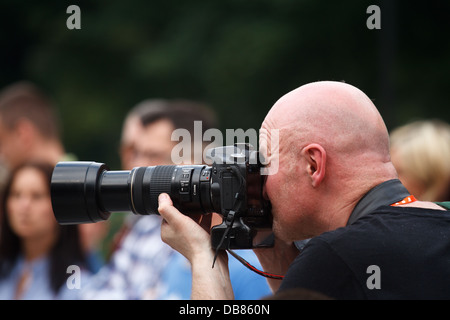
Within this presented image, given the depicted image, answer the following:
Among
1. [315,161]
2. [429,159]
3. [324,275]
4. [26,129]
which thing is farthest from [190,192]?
[26,129]

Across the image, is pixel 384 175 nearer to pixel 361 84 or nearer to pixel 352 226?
pixel 352 226

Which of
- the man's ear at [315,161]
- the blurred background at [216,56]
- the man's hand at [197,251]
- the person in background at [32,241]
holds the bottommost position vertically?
the person in background at [32,241]

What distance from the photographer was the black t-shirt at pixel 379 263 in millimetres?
1636

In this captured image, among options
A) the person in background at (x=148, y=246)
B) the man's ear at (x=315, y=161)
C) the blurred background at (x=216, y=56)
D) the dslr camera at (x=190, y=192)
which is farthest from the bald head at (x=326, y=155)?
the blurred background at (x=216, y=56)

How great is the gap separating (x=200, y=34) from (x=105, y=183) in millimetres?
9498

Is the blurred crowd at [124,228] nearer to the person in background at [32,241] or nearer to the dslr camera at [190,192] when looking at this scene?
the person in background at [32,241]

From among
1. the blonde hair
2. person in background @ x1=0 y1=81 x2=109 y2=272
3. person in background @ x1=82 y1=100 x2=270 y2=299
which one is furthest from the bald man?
person in background @ x1=0 y1=81 x2=109 y2=272

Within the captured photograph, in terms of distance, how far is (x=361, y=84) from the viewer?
10.7 m

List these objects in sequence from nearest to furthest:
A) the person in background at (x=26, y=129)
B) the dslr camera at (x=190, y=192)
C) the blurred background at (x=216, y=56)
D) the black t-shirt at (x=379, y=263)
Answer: the black t-shirt at (x=379, y=263) → the dslr camera at (x=190, y=192) → the person in background at (x=26, y=129) → the blurred background at (x=216, y=56)

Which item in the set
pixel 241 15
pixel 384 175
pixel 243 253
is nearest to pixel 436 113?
pixel 241 15

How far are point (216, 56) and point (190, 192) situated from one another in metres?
9.28

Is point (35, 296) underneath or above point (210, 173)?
underneath

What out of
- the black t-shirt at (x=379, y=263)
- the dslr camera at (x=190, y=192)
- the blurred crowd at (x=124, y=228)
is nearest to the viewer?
the black t-shirt at (x=379, y=263)
